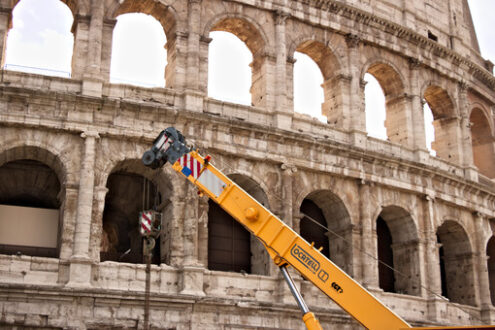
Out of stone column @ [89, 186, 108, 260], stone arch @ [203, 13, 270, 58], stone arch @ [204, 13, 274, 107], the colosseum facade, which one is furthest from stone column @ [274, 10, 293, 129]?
stone column @ [89, 186, 108, 260]

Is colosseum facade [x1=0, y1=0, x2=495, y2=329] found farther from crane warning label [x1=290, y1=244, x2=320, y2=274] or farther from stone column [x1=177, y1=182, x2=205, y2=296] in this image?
crane warning label [x1=290, y1=244, x2=320, y2=274]

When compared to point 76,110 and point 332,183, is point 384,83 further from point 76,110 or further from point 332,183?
point 76,110

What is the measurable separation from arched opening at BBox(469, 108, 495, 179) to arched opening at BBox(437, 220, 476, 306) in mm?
4642

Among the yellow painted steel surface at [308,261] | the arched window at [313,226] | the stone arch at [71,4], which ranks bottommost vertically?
the yellow painted steel surface at [308,261]

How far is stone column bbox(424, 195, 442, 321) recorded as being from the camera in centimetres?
2252

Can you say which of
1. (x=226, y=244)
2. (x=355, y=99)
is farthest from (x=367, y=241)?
(x=355, y=99)

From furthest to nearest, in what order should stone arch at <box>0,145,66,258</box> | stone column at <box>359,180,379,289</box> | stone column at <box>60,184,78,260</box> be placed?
stone column at <box>359,180,379,289</box>
stone arch at <box>0,145,66,258</box>
stone column at <box>60,184,78,260</box>

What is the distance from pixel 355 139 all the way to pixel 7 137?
10277 mm

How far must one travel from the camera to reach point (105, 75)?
1995 cm

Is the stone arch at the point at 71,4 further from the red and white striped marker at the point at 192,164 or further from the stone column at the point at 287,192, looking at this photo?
the red and white striped marker at the point at 192,164

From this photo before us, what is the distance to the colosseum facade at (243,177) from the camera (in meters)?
18.3

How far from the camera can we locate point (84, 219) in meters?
18.2

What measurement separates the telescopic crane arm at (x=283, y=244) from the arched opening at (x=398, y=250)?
451 inches

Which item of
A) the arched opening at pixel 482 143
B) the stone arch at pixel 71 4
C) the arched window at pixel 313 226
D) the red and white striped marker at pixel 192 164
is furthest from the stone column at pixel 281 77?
the arched opening at pixel 482 143
